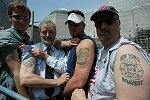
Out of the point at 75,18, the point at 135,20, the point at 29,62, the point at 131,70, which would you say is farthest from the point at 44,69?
the point at 135,20

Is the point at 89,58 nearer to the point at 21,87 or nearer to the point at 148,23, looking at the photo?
the point at 21,87

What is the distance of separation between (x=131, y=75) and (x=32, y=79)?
4.23 ft

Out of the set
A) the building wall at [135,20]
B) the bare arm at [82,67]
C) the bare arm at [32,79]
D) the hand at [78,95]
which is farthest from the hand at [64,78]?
the building wall at [135,20]

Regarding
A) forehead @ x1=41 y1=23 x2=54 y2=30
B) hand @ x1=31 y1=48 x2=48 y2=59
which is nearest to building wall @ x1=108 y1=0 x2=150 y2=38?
forehead @ x1=41 y1=23 x2=54 y2=30

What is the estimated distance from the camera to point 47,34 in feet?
10.4

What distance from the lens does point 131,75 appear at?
188 cm

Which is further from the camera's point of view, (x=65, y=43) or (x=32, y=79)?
(x=65, y=43)

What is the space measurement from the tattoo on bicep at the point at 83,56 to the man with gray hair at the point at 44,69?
310mm

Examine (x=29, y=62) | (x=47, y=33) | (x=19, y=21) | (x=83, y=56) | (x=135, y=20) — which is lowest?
(x=135, y=20)

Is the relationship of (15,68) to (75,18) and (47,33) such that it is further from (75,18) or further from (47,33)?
(75,18)

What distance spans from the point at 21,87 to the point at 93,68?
870 millimetres

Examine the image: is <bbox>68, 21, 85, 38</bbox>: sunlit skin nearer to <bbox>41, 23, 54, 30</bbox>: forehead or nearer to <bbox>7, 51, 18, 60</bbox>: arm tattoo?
<bbox>41, 23, 54, 30</bbox>: forehead

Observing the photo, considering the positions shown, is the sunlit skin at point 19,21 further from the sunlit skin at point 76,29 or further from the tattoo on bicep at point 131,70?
the tattoo on bicep at point 131,70

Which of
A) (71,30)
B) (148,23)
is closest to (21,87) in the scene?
(71,30)
